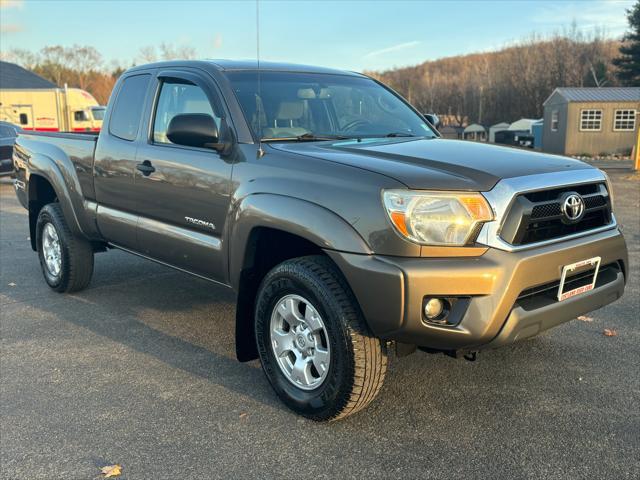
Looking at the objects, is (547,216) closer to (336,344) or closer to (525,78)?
(336,344)

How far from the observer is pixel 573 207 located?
3111 mm

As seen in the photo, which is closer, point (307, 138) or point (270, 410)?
point (270, 410)

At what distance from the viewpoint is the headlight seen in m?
2.79

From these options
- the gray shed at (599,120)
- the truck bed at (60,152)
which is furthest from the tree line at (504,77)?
the truck bed at (60,152)

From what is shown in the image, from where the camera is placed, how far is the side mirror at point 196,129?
357 centimetres

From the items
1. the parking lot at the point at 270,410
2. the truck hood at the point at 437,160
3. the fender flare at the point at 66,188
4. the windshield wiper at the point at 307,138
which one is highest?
the windshield wiper at the point at 307,138

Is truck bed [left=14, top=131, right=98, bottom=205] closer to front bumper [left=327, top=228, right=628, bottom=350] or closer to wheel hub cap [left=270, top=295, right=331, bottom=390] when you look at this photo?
wheel hub cap [left=270, top=295, right=331, bottom=390]

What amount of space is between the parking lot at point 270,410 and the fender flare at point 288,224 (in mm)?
828

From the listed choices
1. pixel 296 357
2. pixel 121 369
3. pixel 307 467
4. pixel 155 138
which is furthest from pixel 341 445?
pixel 155 138

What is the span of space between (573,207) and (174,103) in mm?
2772

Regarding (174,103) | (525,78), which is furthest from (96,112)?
(525,78)

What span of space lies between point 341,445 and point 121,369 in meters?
1.72

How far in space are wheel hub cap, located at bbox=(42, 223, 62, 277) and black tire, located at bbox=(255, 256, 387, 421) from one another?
323 cm

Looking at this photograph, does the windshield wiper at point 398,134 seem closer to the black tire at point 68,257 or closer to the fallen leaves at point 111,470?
the fallen leaves at point 111,470
